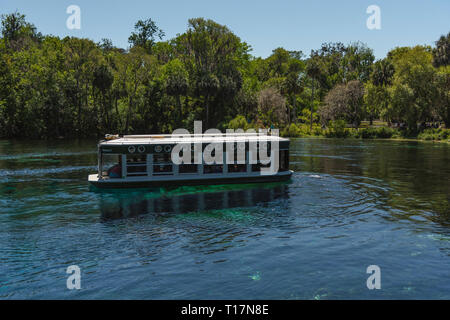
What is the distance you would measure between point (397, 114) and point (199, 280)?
294 feet

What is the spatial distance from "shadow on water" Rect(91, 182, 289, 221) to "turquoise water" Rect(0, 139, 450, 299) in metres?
0.09

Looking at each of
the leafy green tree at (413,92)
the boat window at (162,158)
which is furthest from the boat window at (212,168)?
the leafy green tree at (413,92)

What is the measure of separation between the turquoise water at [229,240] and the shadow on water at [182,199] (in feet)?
0.28

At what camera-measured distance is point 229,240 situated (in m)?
20.1

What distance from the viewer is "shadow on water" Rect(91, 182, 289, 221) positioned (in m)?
26.3

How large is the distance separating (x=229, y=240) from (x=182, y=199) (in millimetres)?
9905

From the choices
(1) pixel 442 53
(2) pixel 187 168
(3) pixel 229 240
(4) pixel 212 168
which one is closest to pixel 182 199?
(2) pixel 187 168

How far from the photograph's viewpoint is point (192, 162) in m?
32.8

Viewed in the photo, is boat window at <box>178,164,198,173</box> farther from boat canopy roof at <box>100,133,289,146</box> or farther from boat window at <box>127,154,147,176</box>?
boat window at <box>127,154,147,176</box>

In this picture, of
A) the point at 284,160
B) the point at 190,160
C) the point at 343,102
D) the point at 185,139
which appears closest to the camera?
the point at 190,160

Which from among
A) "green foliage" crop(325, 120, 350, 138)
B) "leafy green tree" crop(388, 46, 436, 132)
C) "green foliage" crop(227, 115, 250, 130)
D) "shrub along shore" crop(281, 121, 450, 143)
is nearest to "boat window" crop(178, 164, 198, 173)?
"green foliage" crop(227, 115, 250, 130)

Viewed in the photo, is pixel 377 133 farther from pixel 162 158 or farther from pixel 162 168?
pixel 162 168

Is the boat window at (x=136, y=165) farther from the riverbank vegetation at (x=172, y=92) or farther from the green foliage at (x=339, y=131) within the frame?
the green foliage at (x=339, y=131)
